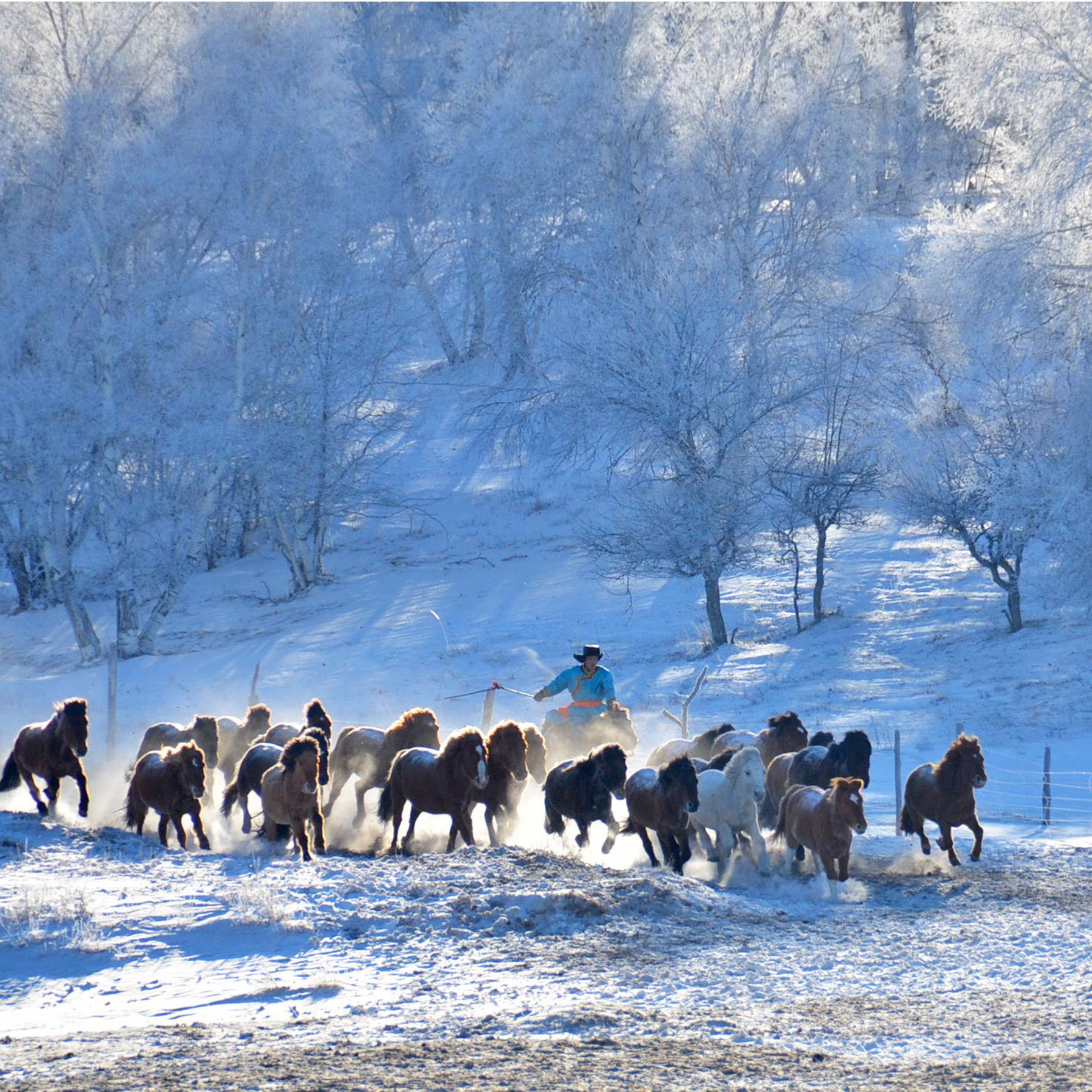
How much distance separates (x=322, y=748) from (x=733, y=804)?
12.4ft

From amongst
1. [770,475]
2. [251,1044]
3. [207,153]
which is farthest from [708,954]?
[207,153]

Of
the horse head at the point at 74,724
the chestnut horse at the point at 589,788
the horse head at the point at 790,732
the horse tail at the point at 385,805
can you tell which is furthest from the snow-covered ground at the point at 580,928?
the horse head at the point at 790,732

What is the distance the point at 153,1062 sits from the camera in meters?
6.49

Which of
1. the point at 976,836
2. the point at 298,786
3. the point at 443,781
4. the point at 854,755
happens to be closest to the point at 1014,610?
the point at 976,836

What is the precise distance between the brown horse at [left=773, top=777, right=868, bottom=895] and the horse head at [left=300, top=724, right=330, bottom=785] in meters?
4.03

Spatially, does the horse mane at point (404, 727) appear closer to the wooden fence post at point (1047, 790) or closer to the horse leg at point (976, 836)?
the horse leg at point (976, 836)

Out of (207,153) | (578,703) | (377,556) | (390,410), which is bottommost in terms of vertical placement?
(578,703)

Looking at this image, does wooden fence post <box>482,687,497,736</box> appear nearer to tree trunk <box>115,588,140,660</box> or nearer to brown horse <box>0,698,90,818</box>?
brown horse <box>0,698,90,818</box>

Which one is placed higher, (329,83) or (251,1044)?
(329,83)

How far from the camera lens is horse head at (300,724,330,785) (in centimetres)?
1152

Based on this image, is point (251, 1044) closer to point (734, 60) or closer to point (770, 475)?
point (770, 475)

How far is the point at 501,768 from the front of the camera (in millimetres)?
12055

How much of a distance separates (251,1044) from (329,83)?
31.6 metres

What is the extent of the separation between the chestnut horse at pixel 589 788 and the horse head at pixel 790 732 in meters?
2.56
